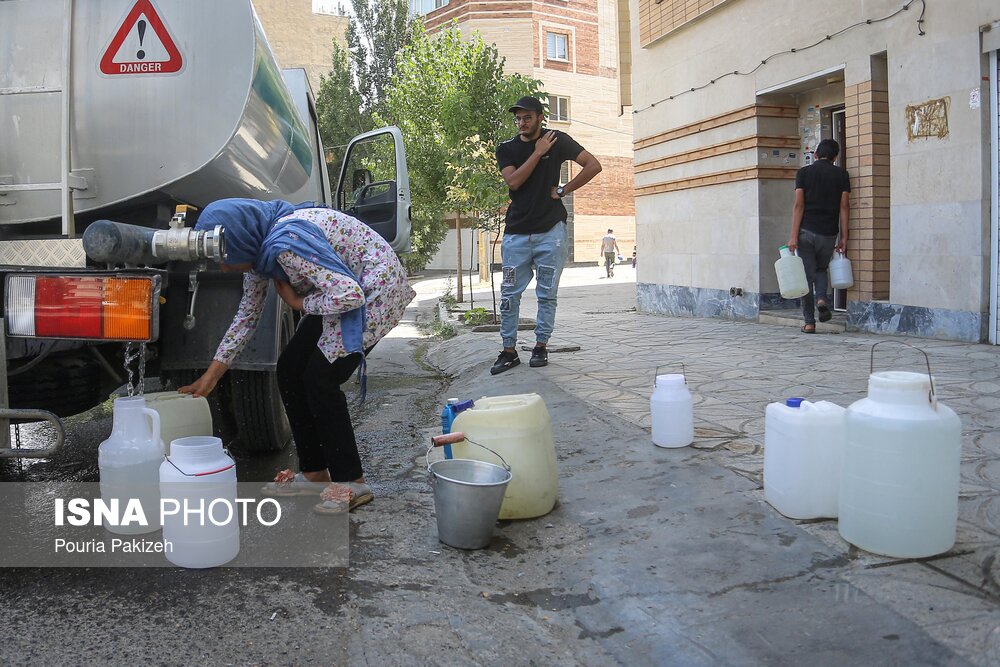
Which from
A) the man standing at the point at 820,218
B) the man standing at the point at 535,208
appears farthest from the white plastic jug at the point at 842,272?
the man standing at the point at 535,208

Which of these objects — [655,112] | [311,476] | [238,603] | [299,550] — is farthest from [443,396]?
[655,112]

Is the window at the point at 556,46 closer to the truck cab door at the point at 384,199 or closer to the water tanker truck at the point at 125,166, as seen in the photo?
the truck cab door at the point at 384,199

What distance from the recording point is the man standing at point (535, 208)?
5.95m

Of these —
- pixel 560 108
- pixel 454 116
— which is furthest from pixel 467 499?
pixel 560 108

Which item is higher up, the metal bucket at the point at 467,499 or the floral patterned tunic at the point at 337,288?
the floral patterned tunic at the point at 337,288

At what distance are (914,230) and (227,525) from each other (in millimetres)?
6250

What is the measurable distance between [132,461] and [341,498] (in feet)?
2.61

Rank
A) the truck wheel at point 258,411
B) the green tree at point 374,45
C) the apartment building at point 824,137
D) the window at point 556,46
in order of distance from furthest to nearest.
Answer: the window at point 556,46, the green tree at point 374,45, the apartment building at point 824,137, the truck wheel at point 258,411

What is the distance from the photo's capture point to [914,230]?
704 centimetres

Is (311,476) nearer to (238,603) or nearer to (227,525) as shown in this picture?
(227,525)

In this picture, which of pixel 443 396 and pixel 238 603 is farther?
pixel 443 396

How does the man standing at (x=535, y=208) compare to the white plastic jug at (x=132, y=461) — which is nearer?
the white plastic jug at (x=132, y=461)

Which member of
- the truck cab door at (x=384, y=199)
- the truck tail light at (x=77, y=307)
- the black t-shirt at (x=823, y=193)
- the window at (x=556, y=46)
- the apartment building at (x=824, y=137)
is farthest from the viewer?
the window at (x=556, y=46)

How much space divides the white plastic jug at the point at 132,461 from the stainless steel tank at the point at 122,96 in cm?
103
